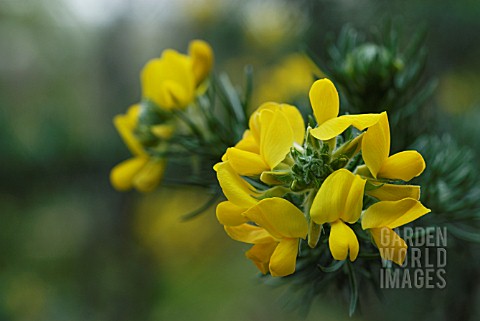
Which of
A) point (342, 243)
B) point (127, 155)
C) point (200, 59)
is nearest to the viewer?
point (342, 243)

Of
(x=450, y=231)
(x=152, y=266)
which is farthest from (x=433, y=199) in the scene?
(x=152, y=266)

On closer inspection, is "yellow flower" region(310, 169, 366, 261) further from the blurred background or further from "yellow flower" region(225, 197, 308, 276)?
the blurred background

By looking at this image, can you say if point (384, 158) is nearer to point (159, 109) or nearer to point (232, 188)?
point (232, 188)

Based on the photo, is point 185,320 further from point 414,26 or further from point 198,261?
point 414,26

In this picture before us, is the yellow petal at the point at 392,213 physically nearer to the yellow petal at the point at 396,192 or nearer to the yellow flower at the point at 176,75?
the yellow petal at the point at 396,192

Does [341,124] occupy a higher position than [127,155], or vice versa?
[341,124]

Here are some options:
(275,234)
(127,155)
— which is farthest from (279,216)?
(127,155)

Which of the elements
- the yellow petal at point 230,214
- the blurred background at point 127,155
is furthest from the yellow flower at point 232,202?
the blurred background at point 127,155

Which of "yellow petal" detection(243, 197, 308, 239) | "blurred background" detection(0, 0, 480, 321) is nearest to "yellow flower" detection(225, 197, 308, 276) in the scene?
"yellow petal" detection(243, 197, 308, 239)
